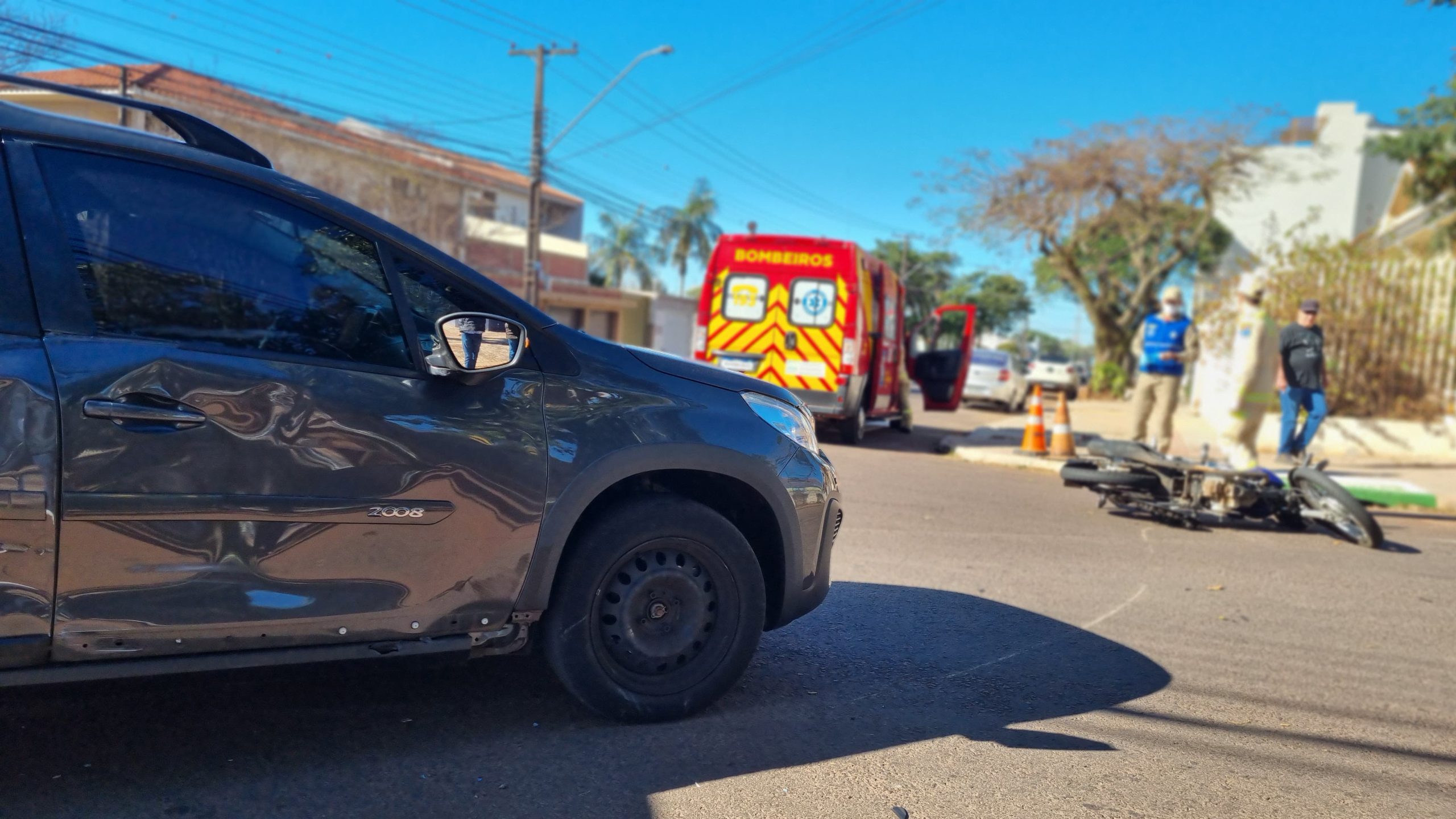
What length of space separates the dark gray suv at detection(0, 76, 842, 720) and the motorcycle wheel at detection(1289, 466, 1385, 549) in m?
5.93

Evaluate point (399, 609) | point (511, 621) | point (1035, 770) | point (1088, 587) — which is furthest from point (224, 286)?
point (1088, 587)

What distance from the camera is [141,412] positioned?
274 centimetres

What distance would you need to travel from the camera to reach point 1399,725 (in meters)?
4.16

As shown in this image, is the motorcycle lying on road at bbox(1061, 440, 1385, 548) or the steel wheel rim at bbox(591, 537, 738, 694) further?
the motorcycle lying on road at bbox(1061, 440, 1385, 548)

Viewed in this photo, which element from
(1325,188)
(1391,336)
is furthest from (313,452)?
(1325,188)

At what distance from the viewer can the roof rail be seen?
3.21 m

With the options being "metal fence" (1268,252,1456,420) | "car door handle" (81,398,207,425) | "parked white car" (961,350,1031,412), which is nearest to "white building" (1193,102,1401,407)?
"parked white car" (961,350,1031,412)

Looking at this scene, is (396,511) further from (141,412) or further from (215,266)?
(215,266)

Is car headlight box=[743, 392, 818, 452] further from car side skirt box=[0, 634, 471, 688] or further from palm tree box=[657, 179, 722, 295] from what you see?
palm tree box=[657, 179, 722, 295]

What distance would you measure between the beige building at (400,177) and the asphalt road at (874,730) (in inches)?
408

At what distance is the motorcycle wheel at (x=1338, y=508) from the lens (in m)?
7.82

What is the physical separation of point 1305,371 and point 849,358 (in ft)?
16.0

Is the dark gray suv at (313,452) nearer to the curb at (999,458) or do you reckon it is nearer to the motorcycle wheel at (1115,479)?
the motorcycle wheel at (1115,479)

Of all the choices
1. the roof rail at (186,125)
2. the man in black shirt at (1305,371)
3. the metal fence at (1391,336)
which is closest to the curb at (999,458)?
the man in black shirt at (1305,371)
